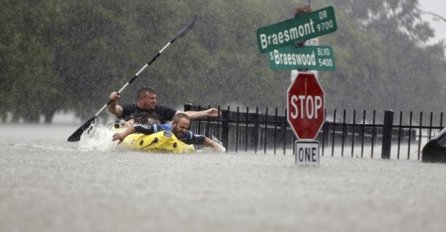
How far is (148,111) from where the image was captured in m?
22.2

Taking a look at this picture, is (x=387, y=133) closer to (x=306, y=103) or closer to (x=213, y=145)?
(x=213, y=145)

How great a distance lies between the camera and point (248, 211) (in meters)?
9.22

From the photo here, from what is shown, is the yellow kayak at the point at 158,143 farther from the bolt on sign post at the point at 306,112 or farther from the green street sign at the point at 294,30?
the bolt on sign post at the point at 306,112

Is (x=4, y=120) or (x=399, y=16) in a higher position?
(x=399, y=16)

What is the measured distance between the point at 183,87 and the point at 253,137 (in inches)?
1406

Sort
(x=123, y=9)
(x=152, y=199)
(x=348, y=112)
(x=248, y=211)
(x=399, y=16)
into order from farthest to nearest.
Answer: (x=399, y=16)
(x=348, y=112)
(x=123, y=9)
(x=152, y=199)
(x=248, y=211)

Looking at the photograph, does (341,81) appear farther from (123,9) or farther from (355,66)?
(123,9)

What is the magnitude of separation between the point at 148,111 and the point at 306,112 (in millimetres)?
6197

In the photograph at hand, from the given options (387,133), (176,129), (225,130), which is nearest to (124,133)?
(176,129)

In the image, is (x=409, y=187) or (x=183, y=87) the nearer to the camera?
(x=409, y=187)

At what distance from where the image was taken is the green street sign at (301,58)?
55.6 feet

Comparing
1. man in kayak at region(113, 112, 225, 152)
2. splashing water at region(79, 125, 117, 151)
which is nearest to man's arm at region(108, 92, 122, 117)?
splashing water at region(79, 125, 117, 151)

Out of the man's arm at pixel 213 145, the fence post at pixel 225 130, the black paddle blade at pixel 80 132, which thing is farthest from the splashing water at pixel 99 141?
the fence post at pixel 225 130

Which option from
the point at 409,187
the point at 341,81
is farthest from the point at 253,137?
the point at 341,81
